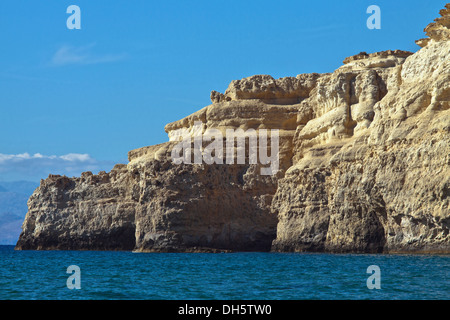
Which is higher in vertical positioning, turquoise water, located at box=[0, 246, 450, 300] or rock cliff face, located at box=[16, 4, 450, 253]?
rock cliff face, located at box=[16, 4, 450, 253]

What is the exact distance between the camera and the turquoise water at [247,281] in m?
33.5

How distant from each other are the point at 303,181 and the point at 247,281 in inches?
1467

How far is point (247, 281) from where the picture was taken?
39625 mm

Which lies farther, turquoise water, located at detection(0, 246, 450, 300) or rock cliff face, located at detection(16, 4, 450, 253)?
rock cliff face, located at detection(16, 4, 450, 253)

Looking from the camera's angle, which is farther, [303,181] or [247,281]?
[303,181]

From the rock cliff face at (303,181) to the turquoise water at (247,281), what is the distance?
905 cm

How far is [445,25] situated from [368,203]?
15.6m

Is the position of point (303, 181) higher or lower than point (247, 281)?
higher

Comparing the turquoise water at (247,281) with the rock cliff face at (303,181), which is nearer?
the turquoise water at (247,281)

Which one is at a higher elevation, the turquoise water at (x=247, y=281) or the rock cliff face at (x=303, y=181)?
the rock cliff face at (x=303, y=181)

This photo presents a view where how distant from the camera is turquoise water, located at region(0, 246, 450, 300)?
33.5 m

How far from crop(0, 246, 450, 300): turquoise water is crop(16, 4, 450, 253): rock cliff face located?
29.7ft

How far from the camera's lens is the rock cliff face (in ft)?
195
